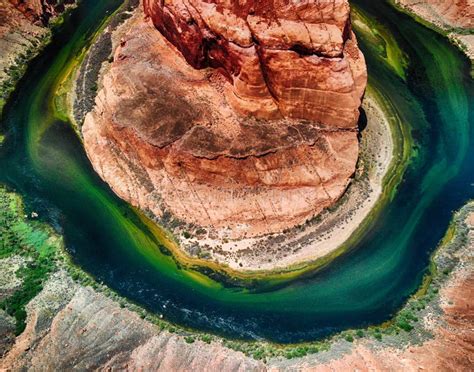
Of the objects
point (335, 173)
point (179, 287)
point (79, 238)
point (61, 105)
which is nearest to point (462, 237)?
point (335, 173)

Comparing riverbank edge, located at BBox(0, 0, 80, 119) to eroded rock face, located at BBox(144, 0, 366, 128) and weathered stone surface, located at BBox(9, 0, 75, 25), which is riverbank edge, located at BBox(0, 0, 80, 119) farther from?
eroded rock face, located at BBox(144, 0, 366, 128)

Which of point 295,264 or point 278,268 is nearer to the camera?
point 278,268

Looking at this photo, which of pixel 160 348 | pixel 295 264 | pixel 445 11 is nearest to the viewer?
pixel 160 348

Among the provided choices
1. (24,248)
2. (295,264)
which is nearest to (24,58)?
(24,248)

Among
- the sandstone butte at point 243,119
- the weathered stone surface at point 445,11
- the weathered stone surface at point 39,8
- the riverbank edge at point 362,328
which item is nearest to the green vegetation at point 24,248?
the riverbank edge at point 362,328

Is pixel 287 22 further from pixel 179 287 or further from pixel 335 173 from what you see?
pixel 179 287

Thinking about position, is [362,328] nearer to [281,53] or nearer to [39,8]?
[281,53]

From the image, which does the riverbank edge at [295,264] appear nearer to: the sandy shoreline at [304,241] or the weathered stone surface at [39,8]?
the sandy shoreline at [304,241]
